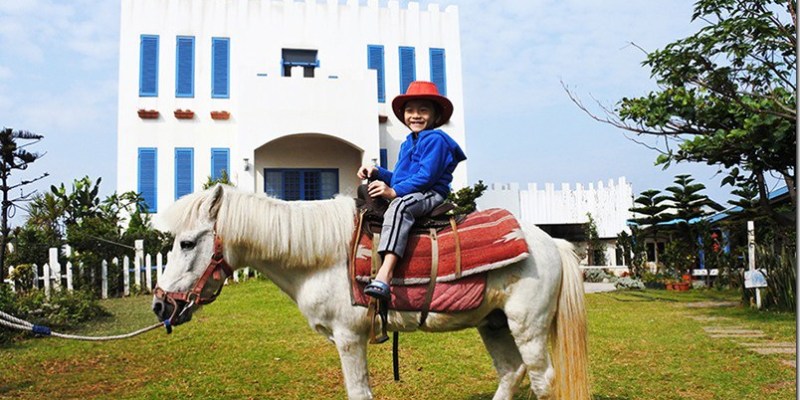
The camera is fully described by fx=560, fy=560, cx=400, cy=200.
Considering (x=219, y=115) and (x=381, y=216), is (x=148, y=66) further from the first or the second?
(x=381, y=216)

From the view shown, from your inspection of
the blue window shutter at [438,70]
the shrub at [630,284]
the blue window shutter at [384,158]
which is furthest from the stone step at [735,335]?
the blue window shutter at [438,70]

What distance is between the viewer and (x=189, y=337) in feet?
24.0

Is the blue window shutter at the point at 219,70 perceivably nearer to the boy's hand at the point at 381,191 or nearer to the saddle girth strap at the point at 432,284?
the boy's hand at the point at 381,191

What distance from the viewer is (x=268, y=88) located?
48.6 feet

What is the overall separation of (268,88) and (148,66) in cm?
399

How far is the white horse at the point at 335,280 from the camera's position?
2926mm

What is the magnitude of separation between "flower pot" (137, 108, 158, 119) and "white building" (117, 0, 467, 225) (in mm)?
26

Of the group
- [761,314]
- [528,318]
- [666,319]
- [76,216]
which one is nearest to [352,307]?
[528,318]

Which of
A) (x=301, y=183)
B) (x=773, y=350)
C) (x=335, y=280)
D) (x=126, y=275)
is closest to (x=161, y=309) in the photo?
(x=335, y=280)

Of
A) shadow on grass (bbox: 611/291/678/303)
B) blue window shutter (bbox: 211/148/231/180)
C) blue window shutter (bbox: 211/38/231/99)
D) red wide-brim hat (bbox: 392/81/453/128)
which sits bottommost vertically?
shadow on grass (bbox: 611/291/678/303)

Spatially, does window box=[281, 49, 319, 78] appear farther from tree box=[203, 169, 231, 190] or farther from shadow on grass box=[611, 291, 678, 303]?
shadow on grass box=[611, 291, 678, 303]

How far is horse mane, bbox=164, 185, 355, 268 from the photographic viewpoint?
294 centimetres

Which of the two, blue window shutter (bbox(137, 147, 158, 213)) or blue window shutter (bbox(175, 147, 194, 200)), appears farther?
blue window shutter (bbox(175, 147, 194, 200))

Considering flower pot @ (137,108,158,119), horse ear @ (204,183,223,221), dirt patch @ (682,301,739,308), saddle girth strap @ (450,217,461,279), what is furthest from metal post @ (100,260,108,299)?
dirt patch @ (682,301,739,308)
